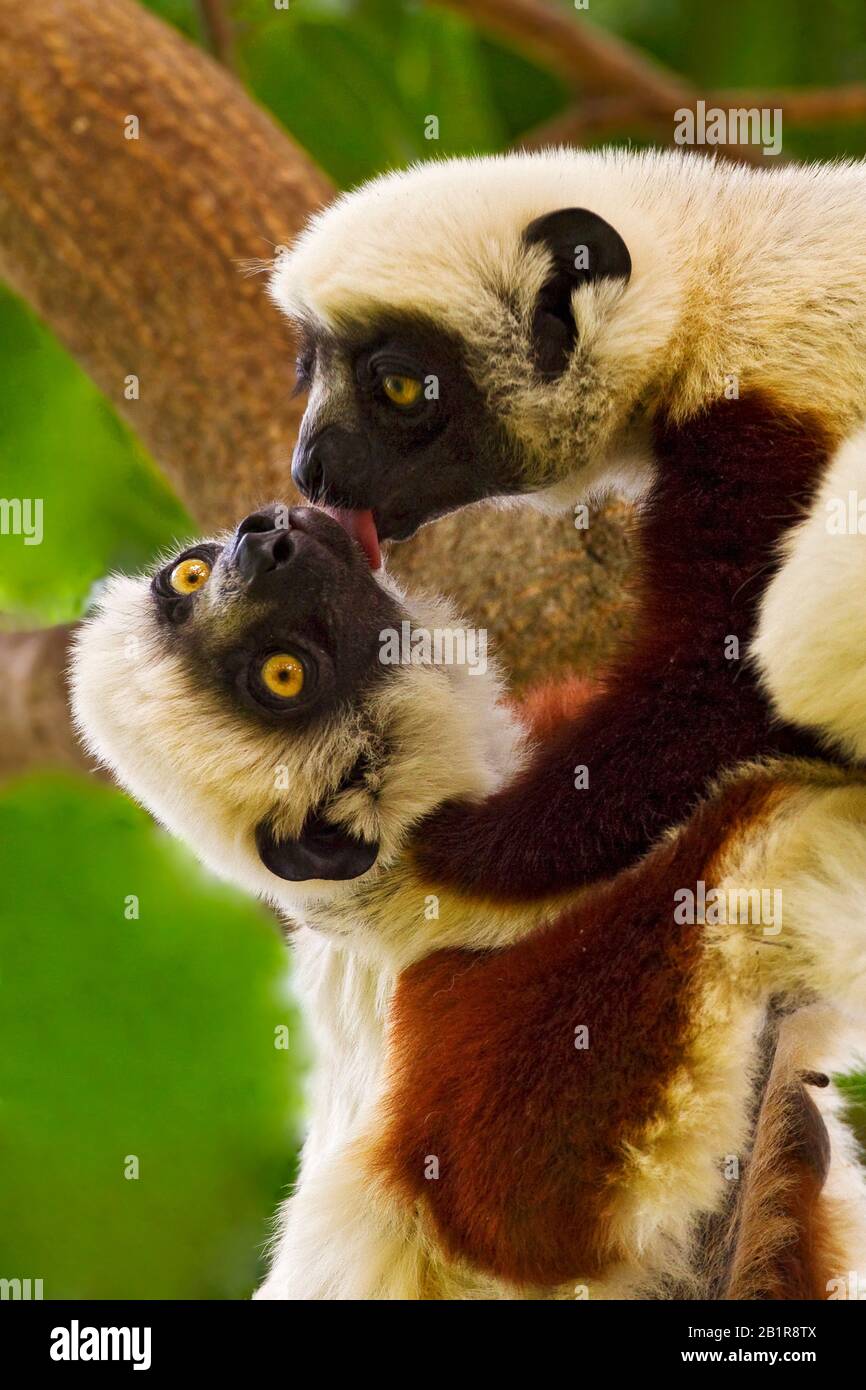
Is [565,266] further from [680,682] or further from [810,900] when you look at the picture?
[810,900]

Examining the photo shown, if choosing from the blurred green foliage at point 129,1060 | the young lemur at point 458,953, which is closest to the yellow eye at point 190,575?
the young lemur at point 458,953

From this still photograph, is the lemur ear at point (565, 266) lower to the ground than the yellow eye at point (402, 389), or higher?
higher

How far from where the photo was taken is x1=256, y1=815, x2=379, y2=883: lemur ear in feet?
8.48

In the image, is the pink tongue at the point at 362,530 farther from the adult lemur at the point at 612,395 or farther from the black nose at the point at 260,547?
the black nose at the point at 260,547

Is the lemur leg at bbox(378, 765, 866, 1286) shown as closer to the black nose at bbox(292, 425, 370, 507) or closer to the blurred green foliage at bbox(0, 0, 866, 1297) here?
the black nose at bbox(292, 425, 370, 507)

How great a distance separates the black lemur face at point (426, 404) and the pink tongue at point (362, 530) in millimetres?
50

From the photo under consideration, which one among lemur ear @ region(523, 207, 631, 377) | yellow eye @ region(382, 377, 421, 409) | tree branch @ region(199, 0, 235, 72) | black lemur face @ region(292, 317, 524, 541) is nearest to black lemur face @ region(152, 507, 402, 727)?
black lemur face @ region(292, 317, 524, 541)

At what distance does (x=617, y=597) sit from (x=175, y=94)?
1809 millimetres

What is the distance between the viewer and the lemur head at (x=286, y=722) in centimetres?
261

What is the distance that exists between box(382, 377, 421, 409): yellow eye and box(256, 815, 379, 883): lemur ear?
29.8 inches

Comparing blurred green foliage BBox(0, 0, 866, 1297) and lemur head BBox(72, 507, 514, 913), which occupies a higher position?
lemur head BBox(72, 507, 514, 913)

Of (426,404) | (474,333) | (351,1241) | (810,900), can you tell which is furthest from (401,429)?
(351,1241)

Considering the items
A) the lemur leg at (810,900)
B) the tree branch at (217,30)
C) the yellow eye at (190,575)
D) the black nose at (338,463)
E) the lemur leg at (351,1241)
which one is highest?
the tree branch at (217,30)

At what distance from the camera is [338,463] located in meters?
2.65
